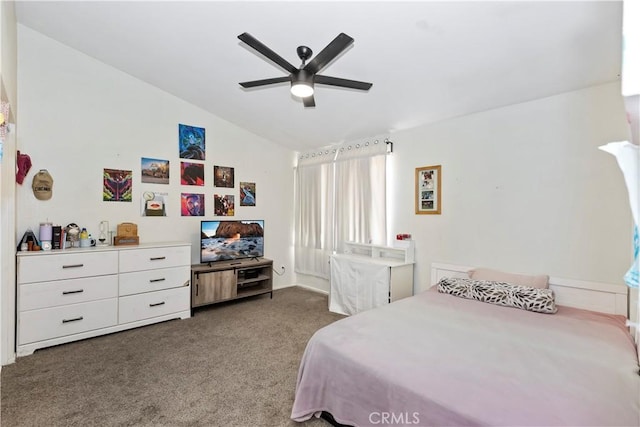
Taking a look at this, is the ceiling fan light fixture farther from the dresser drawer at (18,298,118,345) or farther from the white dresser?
the dresser drawer at (18,298,118,345)

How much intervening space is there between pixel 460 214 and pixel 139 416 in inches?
131

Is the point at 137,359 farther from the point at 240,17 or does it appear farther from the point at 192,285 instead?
the point at 240,17

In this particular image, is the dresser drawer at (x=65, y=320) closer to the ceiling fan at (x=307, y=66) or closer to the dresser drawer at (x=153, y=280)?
the dresser drawer at (x=153, y=280)

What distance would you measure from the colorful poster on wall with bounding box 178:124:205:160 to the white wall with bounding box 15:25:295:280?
2.8 inches

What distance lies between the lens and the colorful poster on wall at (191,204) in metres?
4.12

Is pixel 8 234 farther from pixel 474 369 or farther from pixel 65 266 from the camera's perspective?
pixel 474 369

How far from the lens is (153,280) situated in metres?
3.39

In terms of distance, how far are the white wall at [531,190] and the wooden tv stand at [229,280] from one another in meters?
2.22

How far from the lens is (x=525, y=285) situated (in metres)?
2.67

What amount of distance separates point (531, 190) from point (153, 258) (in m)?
4.06

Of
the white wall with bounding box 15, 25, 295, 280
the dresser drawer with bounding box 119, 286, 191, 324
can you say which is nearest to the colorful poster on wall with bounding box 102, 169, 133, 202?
the white wall with bounding box 15, 25, 295, 280

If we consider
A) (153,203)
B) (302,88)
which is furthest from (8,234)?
(302,88)

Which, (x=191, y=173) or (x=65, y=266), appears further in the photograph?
(x=191, y=173)

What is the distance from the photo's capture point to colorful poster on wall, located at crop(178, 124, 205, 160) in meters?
4.09
